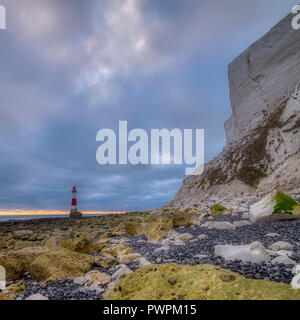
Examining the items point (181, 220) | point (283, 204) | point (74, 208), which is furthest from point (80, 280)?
point (74, 208)

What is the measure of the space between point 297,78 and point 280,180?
19.3 m

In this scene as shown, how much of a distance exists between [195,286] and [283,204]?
22.3ft

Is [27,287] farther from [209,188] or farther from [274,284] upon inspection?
[209,188]

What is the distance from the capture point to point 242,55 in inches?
1438

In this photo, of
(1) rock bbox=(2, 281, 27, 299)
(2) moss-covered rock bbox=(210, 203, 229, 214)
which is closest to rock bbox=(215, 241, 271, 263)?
(1) rock bbox=(2, 281, 27, 299)

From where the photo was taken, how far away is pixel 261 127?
24.5m

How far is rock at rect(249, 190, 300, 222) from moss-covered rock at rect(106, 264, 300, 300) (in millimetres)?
6183

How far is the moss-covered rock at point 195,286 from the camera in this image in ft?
6.53

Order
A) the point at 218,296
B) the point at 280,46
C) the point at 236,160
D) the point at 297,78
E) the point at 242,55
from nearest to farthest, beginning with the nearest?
the point at 218,296 → the point at 236,160 → the point at 297,78 → the point at 280,46 → the point at 242,55

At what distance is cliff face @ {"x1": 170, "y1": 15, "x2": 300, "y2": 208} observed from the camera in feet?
55.5

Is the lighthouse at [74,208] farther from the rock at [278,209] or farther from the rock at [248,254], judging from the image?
the rock at [248,254]

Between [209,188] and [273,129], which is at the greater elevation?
[273,129]

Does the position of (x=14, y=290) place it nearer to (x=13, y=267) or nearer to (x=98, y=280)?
(x=13, y=267)
